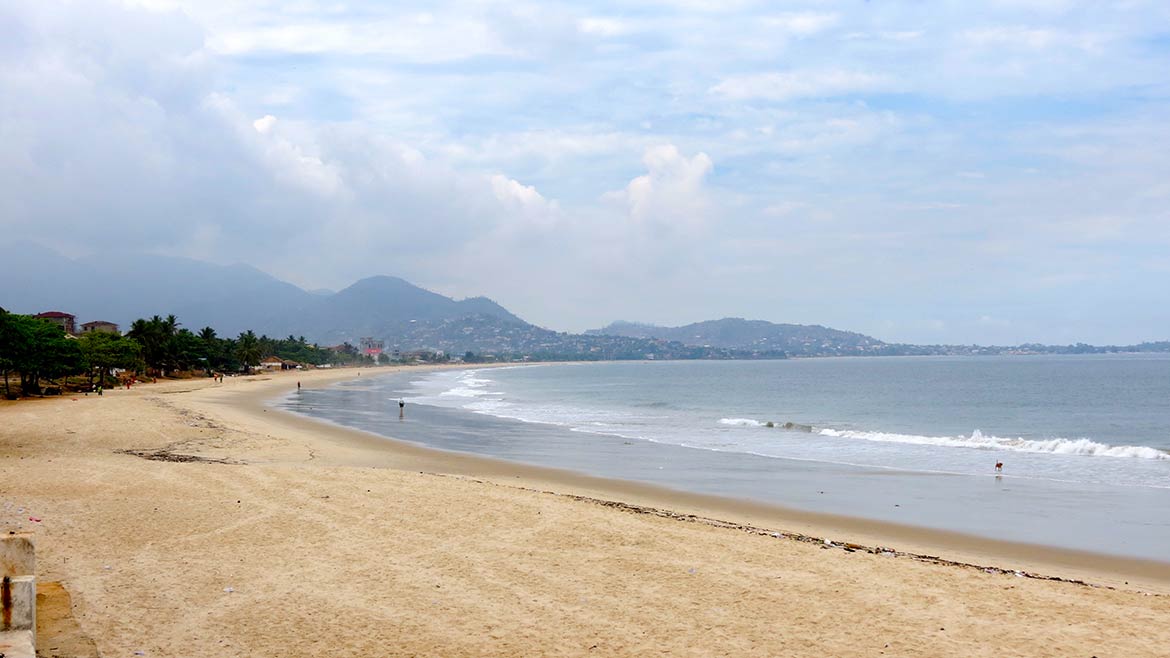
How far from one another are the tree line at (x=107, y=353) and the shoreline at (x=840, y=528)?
2981 centimetres

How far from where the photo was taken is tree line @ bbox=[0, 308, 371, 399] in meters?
42.0

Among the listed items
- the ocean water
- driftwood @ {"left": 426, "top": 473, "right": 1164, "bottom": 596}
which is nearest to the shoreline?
driftwood @ {"left": 426, "top": 473, "right": 1164, "bottom": 596}

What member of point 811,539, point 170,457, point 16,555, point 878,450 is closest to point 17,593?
point 16,555

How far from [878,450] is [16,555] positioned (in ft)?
86.8

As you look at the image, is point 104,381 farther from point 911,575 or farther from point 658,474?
point 911,575

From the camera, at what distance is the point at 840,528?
14.2 meters

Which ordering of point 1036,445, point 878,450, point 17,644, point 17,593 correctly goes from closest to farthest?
1. point 17,644
2. point 17,593
3. point 878,450
4. point 1036,445

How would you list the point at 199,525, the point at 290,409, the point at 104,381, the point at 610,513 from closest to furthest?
the point at 199,525 → the point at 610,513 → the point at 290,409 → the point at 104,381

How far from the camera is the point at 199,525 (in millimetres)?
11883

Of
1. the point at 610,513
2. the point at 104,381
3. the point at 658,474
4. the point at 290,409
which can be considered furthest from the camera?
the point at 104,381

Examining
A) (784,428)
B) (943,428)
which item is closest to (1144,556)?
(784,428)

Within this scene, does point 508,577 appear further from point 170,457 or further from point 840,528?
point 170,457

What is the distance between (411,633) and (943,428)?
37.0 m

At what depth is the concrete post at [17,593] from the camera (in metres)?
6.32
